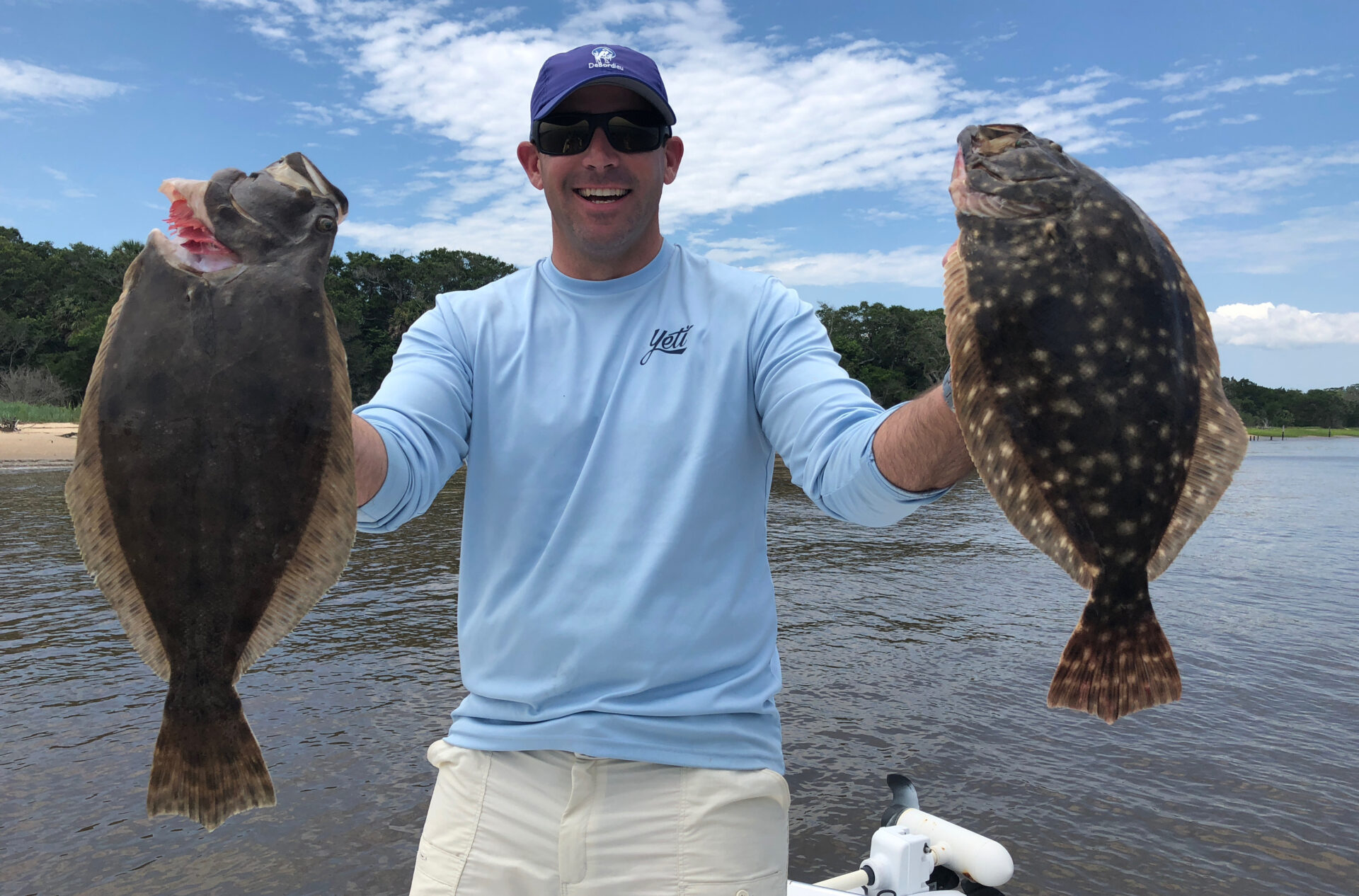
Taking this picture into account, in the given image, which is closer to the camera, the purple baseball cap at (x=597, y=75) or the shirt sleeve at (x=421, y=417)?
the shirt sleeve at (x=421, y=417)

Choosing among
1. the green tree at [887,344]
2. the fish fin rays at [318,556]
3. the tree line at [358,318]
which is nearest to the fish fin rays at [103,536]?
the fish fin rays at [318,556]

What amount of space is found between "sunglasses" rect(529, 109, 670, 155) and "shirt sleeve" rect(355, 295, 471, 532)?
616mm

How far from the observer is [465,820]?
8.07ft

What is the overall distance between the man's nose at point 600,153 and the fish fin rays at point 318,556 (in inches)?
43.4

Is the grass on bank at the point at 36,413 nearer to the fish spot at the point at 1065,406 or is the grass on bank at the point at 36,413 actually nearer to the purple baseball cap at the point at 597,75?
the purple baseball cap at the point at 597,75

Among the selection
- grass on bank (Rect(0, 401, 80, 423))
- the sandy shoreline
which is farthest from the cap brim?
grass on bank (Rect(0, 401, 80, 423))

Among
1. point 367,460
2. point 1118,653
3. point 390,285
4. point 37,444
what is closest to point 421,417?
point 367,460

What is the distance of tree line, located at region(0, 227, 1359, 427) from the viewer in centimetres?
4125

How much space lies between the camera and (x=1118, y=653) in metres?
1.93

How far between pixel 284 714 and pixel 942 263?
8.77m

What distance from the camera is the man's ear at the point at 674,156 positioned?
9.43 ft

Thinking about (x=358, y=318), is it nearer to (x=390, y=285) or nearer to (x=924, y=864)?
(x=390, y=285)

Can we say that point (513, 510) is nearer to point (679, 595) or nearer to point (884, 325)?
point (679, 595)

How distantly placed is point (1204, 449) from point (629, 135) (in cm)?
176
